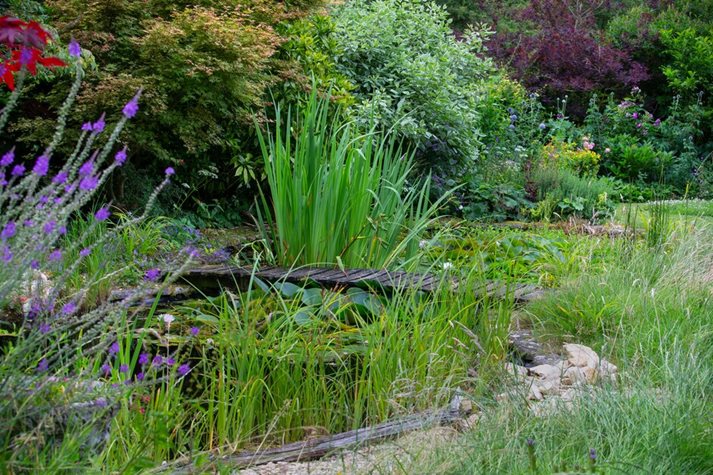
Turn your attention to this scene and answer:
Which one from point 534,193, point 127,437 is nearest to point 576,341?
point 127,437

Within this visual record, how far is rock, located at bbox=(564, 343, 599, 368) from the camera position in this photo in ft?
12.1

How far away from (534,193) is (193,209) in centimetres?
379

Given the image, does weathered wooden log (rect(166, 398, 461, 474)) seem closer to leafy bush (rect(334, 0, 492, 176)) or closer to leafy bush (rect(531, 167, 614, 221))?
leafy bush (rect(334, 0, 492, 176))

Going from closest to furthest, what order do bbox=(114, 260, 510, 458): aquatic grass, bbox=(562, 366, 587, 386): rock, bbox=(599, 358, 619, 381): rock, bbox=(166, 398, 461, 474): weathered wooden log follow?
bbox=(166, 398, 461, 474): weathered wooden log < bbox=(114, 260, 510, 458): aquatic grass < bbox=(599, 358, 619, 381): rock < bbox=(562, 366, 587, 386): rock

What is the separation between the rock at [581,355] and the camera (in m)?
3.69

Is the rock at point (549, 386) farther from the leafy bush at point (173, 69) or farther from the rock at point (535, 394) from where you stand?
the leafy bush at point (173, 69)

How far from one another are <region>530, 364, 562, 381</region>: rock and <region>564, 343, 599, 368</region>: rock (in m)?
0.10

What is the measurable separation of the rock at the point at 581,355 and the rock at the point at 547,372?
0.10 meters

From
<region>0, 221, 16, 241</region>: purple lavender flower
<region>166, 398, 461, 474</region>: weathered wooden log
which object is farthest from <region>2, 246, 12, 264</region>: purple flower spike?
<region>166, 398, 461, 474</region>: weathered wooden log

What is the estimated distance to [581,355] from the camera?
12.4 ft

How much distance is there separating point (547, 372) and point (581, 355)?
0.23m

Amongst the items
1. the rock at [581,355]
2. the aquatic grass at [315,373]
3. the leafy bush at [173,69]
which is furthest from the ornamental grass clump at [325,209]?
the rock at [581,355]

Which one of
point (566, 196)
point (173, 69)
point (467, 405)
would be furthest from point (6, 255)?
point (566, 196)

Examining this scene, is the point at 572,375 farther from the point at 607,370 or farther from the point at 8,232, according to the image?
the point at 8,232
